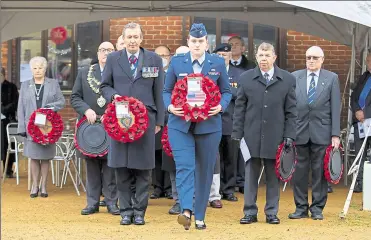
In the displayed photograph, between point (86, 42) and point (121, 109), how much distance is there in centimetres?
→ 941

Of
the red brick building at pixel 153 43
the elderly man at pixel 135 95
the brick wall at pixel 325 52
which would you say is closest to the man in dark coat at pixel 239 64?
the elderly man at pixel 135 95

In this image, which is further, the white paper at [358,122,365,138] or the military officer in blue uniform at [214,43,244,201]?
the white paper at [358,122,365,138]

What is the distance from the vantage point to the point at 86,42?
731 inches

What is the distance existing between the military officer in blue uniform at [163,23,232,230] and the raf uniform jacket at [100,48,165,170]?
482 mm

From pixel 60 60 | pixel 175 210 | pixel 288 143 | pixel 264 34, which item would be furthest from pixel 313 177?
pixel 60 60

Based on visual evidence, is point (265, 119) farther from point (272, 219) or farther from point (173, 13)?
point (173, 13)

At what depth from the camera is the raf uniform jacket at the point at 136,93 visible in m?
9.41

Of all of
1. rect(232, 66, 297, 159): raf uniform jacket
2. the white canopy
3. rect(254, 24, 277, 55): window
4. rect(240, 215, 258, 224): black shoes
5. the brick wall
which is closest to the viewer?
rect(232, 66, 297, 159): raf uniform jacket

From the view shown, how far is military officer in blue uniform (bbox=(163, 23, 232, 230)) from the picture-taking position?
8812mm

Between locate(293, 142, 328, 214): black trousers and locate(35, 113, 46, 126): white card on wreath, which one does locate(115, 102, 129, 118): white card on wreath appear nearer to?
locate(293, 142, 328, 214): black trousers

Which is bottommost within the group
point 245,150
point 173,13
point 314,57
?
point 245,150

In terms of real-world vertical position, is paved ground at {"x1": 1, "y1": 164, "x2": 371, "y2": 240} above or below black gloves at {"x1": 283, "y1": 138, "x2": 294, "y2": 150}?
below

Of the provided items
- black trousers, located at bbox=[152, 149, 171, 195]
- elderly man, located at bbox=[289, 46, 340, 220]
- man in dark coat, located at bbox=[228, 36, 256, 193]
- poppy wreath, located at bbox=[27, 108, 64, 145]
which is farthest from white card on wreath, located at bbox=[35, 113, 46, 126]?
elderly man, located at bbox=[289, 46, 340, 220]

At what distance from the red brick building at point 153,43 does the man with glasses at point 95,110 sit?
7512 millimetres
